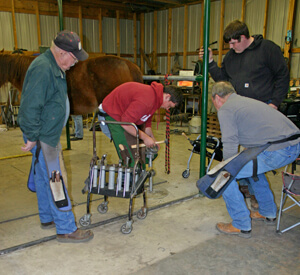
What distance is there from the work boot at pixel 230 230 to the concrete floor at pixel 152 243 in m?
0.04

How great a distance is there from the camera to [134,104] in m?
2.87

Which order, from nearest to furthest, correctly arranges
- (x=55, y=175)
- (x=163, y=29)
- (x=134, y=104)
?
(x=55, y=175) → (x=134, y=104) → (x=163, y=29)

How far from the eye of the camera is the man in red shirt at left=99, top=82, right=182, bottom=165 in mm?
2873

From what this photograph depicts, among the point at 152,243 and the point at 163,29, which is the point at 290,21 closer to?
the point at 163,29

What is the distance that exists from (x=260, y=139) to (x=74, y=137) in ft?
16.4

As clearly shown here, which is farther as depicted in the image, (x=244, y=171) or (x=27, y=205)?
(x=27, y=205)

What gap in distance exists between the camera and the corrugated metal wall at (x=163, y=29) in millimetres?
7996

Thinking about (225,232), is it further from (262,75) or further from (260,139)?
(262,75)

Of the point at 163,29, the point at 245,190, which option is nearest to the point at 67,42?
the point at 245,190

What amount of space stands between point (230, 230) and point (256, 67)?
5.39 feet

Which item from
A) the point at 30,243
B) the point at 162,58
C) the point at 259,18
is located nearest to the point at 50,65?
the point at 30,243

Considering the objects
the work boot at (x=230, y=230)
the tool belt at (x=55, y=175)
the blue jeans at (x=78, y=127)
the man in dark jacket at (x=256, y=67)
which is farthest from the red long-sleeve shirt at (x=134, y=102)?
the blue jeans at (x=78, y=127)

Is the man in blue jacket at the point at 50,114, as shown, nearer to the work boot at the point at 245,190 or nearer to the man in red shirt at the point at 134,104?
the man in red shirt at the point at 134,104

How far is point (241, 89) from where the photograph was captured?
10.5 feet
